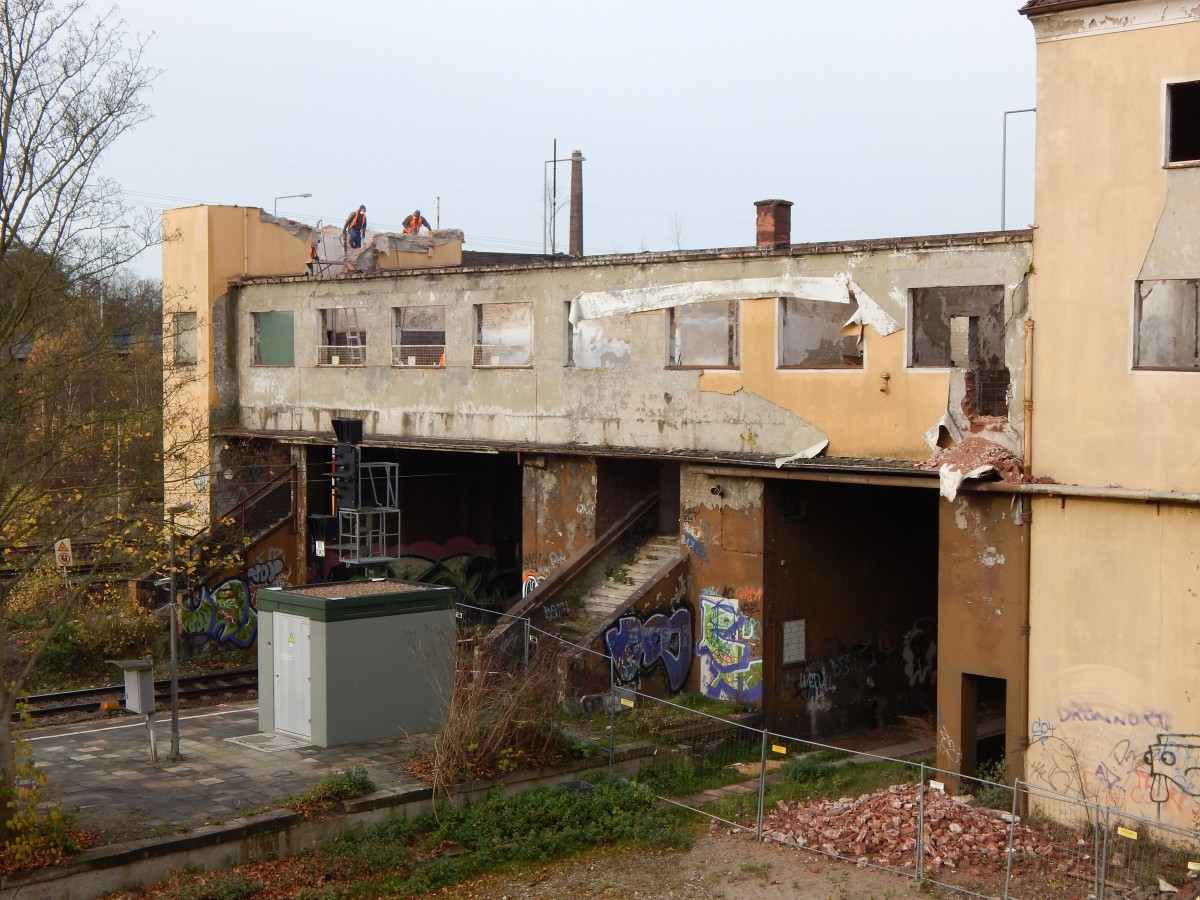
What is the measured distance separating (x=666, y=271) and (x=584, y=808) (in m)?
9.12

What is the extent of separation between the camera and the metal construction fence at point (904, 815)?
13711 mm

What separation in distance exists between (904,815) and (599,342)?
33.2 feet

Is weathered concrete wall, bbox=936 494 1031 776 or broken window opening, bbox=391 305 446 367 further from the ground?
broken window opening, bbox=391 305 446 367

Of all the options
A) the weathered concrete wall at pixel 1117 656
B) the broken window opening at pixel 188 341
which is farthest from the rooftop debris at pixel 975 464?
the broken window opening at pixel 188 341

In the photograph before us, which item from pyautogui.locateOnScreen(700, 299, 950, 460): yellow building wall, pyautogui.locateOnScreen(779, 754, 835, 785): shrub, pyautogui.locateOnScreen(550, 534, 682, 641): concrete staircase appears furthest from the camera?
pyautogui.locateOnScreen(550, 534, 682, 641): concrete staircase

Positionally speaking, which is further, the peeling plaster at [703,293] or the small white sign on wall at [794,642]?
the small white sign on wall at [794,642]

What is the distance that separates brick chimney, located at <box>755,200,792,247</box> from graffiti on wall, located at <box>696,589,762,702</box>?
573cm

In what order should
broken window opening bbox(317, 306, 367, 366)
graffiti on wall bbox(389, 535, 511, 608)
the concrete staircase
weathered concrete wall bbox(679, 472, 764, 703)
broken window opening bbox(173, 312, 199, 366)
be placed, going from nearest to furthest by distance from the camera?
1. weathered concrete wall bbox(679, 472, 764, 703)
2. the concrete staircase
3. broken window opening bbox(317, 306, 367, 366)
4. graffiti on wall bbox(389, 535, 511, 608)
5. broken window opening bbox(173, 312, 199, 366)

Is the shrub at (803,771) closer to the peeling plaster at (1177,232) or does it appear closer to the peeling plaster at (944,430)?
the peeling plaster at (944,430)

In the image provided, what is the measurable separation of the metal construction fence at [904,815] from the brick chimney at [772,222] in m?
7.43

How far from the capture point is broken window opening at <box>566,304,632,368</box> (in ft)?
72.1

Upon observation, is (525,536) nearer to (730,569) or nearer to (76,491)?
(730,569)

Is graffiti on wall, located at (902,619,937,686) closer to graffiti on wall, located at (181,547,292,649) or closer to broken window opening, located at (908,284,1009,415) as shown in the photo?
broken window opening, located at (908,284,1009,415)

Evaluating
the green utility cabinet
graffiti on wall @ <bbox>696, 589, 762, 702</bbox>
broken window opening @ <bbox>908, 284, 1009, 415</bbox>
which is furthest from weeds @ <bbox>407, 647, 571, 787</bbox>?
broken window opening @ <bbox>908, 284, 1009, 415</bbox>
